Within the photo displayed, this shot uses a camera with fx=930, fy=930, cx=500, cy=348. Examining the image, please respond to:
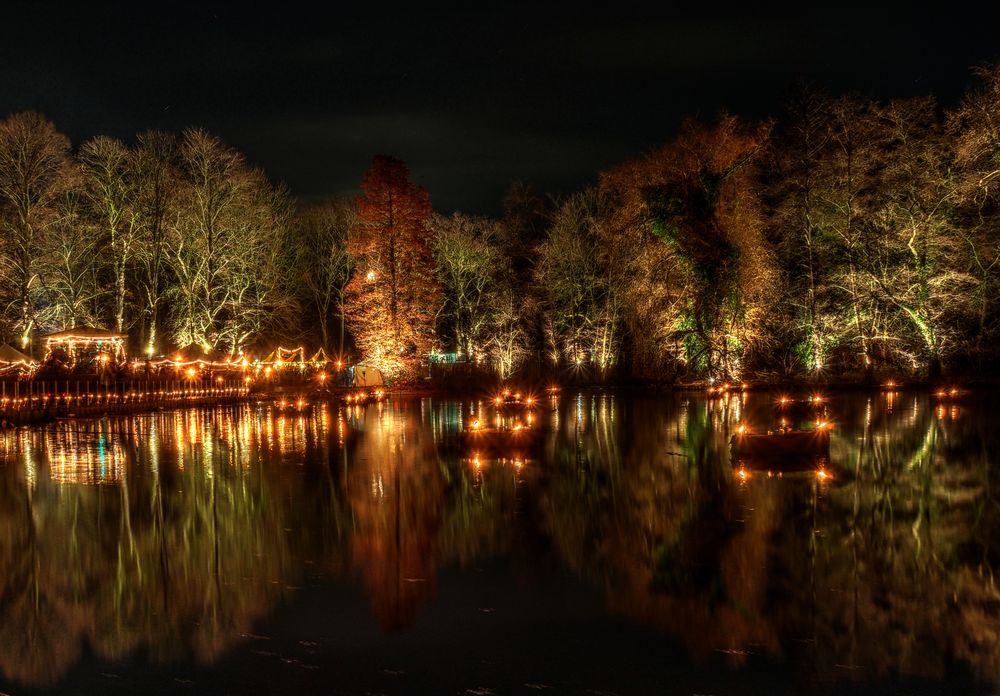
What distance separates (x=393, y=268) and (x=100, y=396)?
1964cm

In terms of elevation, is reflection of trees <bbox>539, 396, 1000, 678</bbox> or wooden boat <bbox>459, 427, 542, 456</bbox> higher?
wooden boat <bbox>459, 427, 542, 456</bbox>

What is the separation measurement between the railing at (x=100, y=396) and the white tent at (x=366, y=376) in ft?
21.1

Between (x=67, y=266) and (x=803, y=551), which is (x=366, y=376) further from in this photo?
(x=803, y=551)

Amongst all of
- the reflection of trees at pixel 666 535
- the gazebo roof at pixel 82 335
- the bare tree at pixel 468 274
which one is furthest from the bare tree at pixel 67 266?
the reflection of trees at pixel 666 535

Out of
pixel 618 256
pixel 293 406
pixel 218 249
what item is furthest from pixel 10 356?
pixel 618 256

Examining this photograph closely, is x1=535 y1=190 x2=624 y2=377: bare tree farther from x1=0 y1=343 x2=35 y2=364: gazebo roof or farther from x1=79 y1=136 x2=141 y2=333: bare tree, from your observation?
x1=0 y1=343 x2=35 y2=364: gazebo roof

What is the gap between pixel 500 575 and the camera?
1088 cm

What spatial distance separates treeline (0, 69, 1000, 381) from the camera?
148 ft

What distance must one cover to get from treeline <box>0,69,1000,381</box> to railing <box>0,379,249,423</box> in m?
9.57

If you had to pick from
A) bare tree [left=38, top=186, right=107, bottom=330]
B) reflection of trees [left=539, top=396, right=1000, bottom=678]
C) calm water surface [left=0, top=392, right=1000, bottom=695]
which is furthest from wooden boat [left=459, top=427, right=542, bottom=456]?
bare tree [left=38, top=186, right=107, bottom=330]

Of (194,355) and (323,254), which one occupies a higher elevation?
(323,254)

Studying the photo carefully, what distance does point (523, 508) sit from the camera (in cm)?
1466

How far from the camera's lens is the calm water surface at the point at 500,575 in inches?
311

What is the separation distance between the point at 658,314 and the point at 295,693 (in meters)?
38.9
